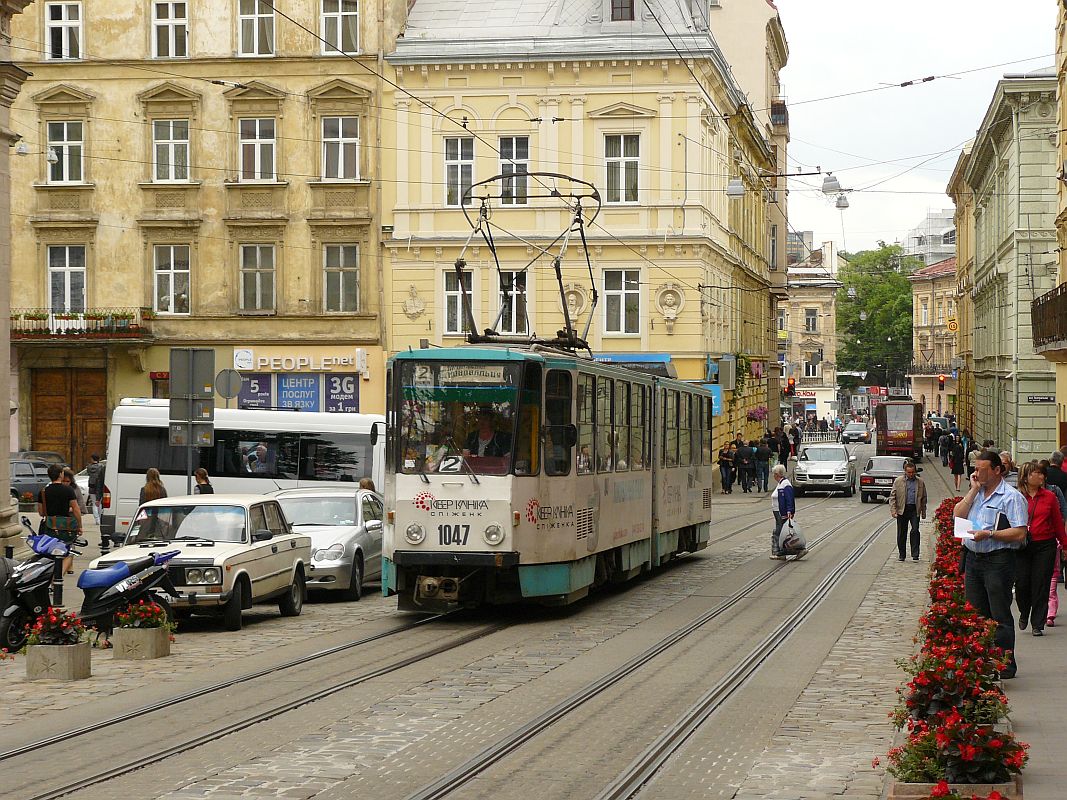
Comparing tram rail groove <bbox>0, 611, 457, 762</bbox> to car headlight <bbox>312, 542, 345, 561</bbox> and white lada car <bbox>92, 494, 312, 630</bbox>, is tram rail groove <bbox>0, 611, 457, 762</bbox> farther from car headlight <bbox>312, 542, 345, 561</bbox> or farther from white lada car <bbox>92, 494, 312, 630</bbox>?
car headlight <bbox>312, 542, 345, 561</bbox>

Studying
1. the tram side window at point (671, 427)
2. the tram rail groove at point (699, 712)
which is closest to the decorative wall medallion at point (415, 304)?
the tram side window at point (671, 427)

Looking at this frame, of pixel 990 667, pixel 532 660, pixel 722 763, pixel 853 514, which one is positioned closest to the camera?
pixel 990 667

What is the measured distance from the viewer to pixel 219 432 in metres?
31.1

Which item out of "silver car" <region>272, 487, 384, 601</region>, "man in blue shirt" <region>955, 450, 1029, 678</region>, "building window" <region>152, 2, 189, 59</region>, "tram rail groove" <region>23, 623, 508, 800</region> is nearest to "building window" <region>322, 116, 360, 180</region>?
"building window" <region>152, 2, 189, 59</region>

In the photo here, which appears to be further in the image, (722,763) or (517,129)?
(517,129)

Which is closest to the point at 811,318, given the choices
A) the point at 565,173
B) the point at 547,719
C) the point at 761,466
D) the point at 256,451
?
the point at 761,466

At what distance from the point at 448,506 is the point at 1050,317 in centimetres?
2384

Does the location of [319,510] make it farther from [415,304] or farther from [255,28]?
[255,28]

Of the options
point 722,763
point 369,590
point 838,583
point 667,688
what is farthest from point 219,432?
point 722,763

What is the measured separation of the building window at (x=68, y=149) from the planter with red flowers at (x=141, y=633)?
34.4 meters

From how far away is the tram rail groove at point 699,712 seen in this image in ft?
29.9

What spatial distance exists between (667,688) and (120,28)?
3858 centimetres

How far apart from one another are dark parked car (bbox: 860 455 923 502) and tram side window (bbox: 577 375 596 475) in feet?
101

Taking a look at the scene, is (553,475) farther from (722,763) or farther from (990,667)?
(990,667)
